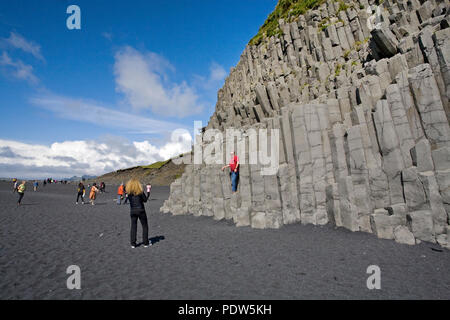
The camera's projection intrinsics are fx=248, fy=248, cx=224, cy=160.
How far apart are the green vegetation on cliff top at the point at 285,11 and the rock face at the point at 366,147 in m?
10.8

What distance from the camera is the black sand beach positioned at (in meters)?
6.37

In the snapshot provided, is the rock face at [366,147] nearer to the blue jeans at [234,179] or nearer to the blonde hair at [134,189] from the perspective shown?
the blue jeans at [234,179]

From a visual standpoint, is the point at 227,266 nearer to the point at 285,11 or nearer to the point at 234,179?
the point at 234,179

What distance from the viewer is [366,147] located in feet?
38.5

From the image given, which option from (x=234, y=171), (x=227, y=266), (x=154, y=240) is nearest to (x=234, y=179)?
(x=234, y=171)

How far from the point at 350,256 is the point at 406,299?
9.31 ft

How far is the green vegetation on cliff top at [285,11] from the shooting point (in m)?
30.5

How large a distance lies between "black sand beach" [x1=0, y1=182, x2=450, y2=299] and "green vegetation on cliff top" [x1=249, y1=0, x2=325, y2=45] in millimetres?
28406

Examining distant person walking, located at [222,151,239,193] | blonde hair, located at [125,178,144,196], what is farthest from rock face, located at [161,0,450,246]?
blonde hair, located at [125,178,144,196]

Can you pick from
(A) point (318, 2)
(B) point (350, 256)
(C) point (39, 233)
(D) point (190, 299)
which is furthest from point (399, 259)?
(A) point (318, 2)

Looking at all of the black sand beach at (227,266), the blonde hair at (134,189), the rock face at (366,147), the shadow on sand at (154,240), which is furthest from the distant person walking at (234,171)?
the blonde hair at (134,189)

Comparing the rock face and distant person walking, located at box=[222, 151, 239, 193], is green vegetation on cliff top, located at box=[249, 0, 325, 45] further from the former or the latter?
distant person walking, located at box=[222, 151, 239, 193]

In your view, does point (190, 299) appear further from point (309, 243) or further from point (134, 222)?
point (309, 243)

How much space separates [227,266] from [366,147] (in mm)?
8540
